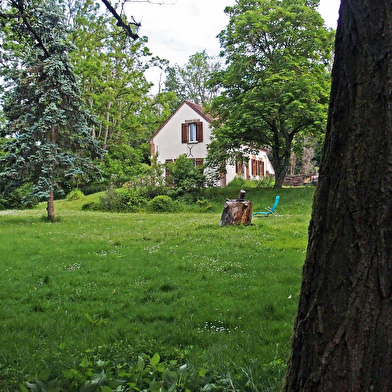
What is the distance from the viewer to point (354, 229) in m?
1.76

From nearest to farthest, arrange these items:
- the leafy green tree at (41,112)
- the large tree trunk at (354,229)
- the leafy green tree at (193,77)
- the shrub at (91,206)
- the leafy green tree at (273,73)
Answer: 1. the large tree trunk at (354,229)
2. the leafy green tree at (41,112)
3. the leafy green tree at (273,73)
4. the shrub at (91,206)
5. the leafy green tree at (193,77)

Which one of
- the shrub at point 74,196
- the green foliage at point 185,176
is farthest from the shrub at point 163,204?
the shrub at point 74,196

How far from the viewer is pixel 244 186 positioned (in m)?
27.4

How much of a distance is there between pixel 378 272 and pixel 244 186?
1019 inches

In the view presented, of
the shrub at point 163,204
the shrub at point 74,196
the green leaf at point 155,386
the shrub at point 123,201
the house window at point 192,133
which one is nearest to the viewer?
the green leaf at point 155,386

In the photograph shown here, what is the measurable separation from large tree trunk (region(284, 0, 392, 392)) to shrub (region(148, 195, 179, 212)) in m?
18.8

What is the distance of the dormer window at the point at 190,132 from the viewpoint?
3014 cm

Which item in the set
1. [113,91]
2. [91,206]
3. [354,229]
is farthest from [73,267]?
[113,91]

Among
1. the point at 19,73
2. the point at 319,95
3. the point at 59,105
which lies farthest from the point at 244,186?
the point at 19,73

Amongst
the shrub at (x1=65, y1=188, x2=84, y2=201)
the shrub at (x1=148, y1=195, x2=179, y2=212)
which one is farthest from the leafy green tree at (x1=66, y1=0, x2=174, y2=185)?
the shrub at (x1=148, y1=195, x2=179, y2=212)

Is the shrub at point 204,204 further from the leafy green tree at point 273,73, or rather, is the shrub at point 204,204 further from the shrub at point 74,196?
the shrub at point 74,196

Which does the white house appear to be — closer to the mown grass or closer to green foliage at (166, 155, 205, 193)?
green foliage at (166, 155, 205, 193)

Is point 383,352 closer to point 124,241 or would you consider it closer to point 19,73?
point 124,241

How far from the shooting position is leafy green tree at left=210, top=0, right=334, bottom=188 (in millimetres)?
19703
